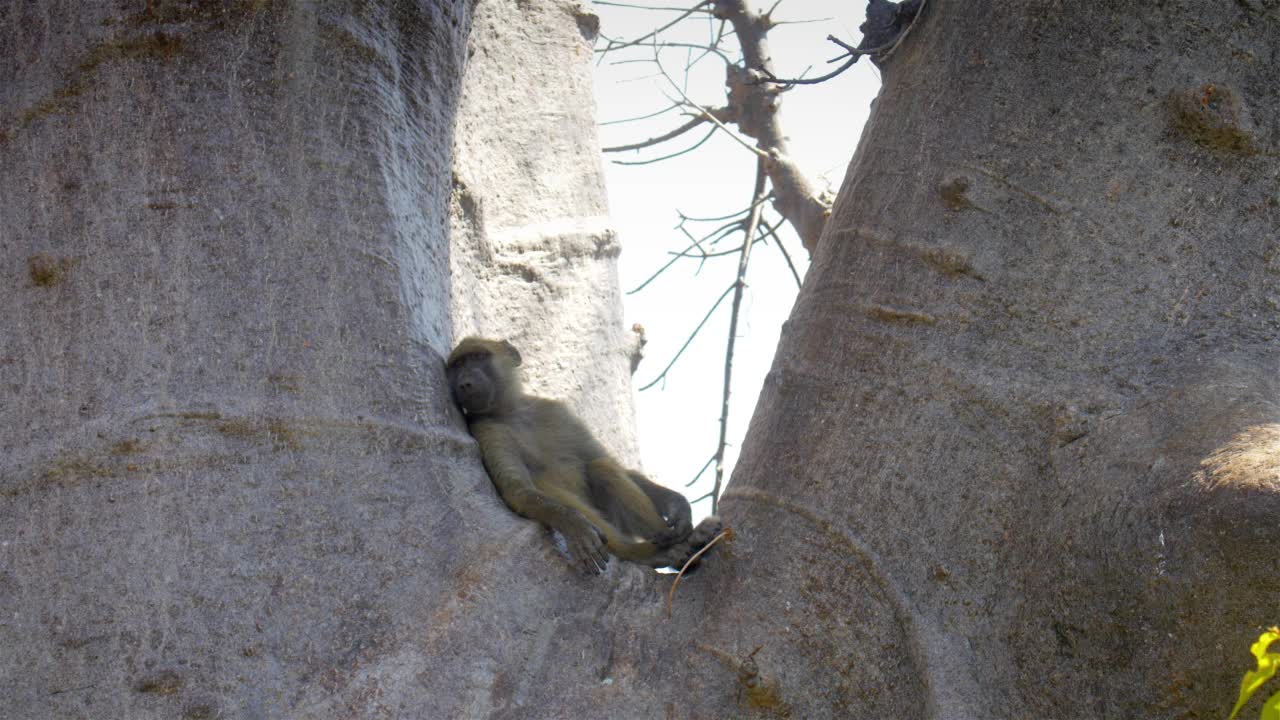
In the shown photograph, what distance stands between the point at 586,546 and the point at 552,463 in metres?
0.93

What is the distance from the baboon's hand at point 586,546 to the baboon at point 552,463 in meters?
0.25

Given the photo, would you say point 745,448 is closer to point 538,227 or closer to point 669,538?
point 669,538

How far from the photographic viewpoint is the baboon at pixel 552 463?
2.58 m

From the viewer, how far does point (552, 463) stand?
301cm

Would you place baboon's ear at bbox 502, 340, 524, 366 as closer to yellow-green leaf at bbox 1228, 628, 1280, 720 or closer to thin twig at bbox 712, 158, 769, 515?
thin twig at bbox 712, 158, 769, 515

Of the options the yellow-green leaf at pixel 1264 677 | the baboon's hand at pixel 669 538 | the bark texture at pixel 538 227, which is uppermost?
the bark texture at pixel 538 227

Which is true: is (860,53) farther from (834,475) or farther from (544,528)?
(544,528)

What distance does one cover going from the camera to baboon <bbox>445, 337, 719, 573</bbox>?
258cm

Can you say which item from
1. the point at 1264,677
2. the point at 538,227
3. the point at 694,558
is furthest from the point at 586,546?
the point at 538,227

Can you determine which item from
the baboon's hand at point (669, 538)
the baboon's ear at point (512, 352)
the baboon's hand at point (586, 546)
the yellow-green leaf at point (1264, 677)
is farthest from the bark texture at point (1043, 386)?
the baboon's ear at point (512, 352)

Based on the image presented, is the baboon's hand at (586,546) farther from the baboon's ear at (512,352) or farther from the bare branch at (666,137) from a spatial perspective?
the bare branch at (666,137)

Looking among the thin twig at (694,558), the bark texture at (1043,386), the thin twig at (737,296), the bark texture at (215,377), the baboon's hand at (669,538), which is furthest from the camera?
the thin twig at (737,296)

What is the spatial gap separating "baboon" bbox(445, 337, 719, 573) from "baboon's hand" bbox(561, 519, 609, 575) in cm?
25

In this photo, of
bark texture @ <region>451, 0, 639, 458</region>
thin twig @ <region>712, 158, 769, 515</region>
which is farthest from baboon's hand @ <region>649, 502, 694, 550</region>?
thin twig @ <region>712, 158, 769, 515</region>
